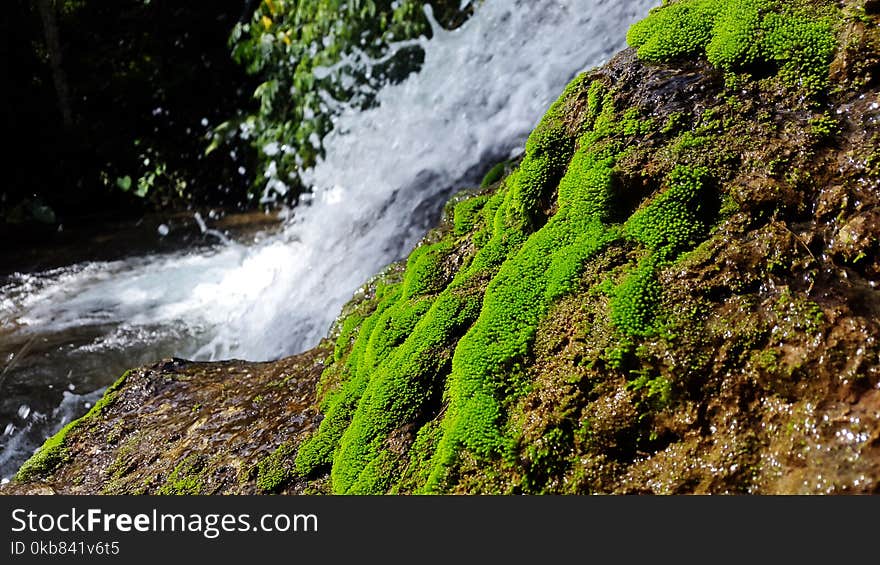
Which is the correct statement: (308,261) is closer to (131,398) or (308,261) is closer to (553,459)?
(131,398)

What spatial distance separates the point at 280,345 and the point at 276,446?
2120 mm

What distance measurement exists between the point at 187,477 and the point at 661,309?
202 centimetres

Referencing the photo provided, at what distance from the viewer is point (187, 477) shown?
2.96m

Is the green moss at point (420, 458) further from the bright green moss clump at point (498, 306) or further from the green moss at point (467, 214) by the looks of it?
the green moss at point (467, 214)

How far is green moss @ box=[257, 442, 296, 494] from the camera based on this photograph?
8.91 feet

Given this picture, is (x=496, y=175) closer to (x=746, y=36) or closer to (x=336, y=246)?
(x=746, y=36)

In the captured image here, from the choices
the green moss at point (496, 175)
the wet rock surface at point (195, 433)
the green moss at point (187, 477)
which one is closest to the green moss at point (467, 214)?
the green moss at point (496, 175)

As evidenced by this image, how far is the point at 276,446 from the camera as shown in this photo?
9.70 feet

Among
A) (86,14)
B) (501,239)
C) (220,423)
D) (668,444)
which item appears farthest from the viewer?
(86,14)

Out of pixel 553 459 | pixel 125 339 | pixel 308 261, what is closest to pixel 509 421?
pixel 553 459

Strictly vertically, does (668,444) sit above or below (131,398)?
below

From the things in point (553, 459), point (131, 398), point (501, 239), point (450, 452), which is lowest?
point (553, 459)

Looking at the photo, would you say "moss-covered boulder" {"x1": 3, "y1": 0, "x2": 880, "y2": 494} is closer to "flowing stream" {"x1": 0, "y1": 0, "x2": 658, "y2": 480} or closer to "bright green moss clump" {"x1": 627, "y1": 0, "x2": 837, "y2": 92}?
"bright green moss clump" {"x1": 627, "y1": 0, "x2": 837, "y2": 92}

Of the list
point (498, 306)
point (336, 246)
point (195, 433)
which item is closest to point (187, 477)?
point (195, 433)
